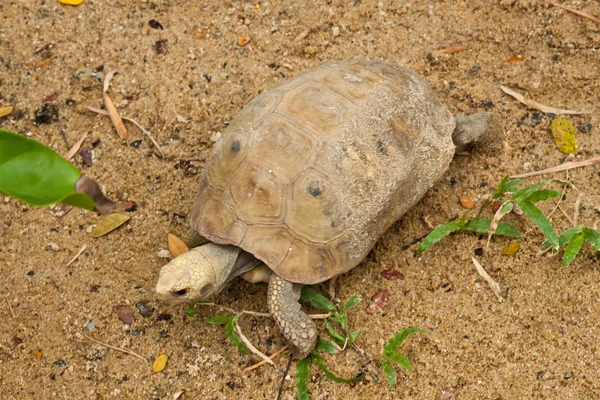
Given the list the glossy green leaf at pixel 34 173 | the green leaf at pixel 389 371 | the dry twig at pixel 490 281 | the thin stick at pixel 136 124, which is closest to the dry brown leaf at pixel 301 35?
the thin stick at pixel 136 124

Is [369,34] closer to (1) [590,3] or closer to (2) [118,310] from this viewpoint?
(1) [590,3]

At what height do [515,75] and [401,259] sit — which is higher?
[515,75]

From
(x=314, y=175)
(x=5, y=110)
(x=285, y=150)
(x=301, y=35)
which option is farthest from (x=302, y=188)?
(x=5, y=110)

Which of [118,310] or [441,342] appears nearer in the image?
[441,342]

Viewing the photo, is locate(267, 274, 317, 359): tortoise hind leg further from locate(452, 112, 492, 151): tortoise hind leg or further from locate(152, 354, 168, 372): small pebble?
locate(452, 112, 492, 151): tortoise hind leg

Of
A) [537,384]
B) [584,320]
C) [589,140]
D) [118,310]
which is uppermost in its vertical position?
Answer: [589,140]

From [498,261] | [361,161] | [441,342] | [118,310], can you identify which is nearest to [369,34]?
[361,161]

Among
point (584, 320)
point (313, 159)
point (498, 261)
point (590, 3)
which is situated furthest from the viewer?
point (590, 3)

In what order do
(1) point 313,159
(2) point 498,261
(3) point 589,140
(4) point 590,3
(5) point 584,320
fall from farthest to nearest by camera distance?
A: (4) point 590,3 < (3) point 589,140 < (2) point 498,261 < (5) point 584,320 < (1) point 313,159
